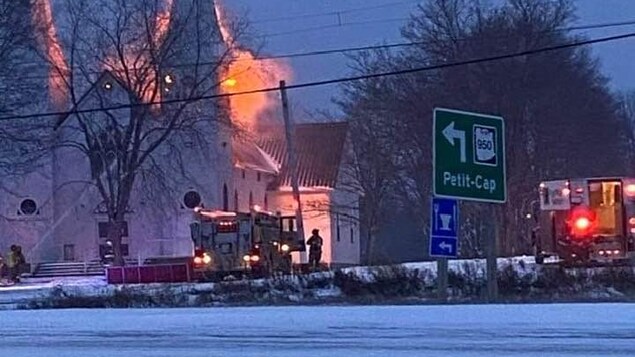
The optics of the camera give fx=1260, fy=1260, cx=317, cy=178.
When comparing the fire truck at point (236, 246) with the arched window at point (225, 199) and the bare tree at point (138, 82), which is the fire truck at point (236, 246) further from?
the arched window at point (225, 199)

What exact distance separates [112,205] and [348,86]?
16.2 m

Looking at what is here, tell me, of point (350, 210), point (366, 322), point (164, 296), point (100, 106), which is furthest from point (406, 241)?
point (366, 322)

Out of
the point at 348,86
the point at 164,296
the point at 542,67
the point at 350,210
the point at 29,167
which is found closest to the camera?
the point at 164,296

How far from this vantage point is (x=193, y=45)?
5616cm

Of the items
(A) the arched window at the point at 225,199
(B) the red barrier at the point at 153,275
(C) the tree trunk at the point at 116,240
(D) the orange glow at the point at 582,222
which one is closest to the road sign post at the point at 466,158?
(D) the orange glow at the point at 582,222

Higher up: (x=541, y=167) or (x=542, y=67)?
(x=542, y=67)

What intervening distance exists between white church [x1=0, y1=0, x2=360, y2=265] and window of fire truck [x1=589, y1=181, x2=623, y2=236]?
A: 69.9 ft

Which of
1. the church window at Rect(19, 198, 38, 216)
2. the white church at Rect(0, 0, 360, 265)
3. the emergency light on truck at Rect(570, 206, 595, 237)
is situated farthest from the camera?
the church window at Rect(19, 198, 38, 216)

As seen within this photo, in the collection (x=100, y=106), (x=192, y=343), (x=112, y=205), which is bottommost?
(x=192, y=343)

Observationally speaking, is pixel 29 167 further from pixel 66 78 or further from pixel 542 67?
pixel 542 67

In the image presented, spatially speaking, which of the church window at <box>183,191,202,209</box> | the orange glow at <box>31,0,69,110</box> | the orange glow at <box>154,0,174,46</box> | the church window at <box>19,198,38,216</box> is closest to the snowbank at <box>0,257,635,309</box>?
the orange glow at <box>31,0,69,110</box>

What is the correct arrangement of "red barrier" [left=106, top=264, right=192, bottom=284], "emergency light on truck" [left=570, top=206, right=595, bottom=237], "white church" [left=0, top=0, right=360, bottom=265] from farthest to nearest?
"white church" [left=0, top=0, right=360, bottom=265] → "red barrier" [left=106, top=264, right=192, bottom=284] → "emergency light on truck" [left=570, top=206, right=595, bottom=237]

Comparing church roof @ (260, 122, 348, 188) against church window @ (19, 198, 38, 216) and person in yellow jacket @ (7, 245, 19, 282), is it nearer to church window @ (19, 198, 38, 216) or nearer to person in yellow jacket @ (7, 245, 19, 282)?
church window @ (19, 198, 38, 216)

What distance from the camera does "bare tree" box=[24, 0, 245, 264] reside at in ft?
183
